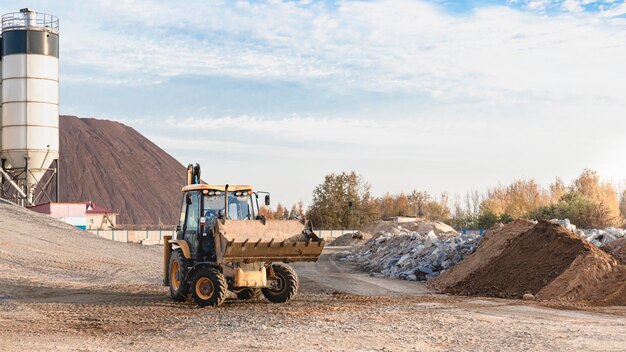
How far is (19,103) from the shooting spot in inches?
2172

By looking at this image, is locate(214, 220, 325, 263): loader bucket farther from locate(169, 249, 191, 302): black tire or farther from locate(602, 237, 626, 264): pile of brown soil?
locate(602, 237, 626, 264): pile of brown soil

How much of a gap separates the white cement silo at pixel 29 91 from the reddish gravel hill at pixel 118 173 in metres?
85.8

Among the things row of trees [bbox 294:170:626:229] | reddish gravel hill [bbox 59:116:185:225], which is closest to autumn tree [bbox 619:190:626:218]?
row of trees [bbox 294:170:626:229]

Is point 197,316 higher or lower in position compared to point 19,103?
lower

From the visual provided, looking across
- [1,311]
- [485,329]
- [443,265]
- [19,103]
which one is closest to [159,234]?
[19,103]

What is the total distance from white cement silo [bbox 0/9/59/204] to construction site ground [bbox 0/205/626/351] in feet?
103

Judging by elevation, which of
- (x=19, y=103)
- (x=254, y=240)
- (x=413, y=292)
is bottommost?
(x=413, y=292)

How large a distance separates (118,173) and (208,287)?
145 metres

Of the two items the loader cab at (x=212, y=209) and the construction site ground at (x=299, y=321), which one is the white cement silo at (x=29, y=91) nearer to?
the construction site ground at (x=299, y=321)

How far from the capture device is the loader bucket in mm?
16641

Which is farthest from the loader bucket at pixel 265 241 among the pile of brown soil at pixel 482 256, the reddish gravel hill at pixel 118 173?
the reddish gravel hill at pixel 118 173

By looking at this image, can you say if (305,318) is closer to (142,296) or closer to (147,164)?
(142,296)

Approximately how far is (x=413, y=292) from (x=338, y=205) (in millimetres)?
68266

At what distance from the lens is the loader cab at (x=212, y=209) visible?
1781cm
